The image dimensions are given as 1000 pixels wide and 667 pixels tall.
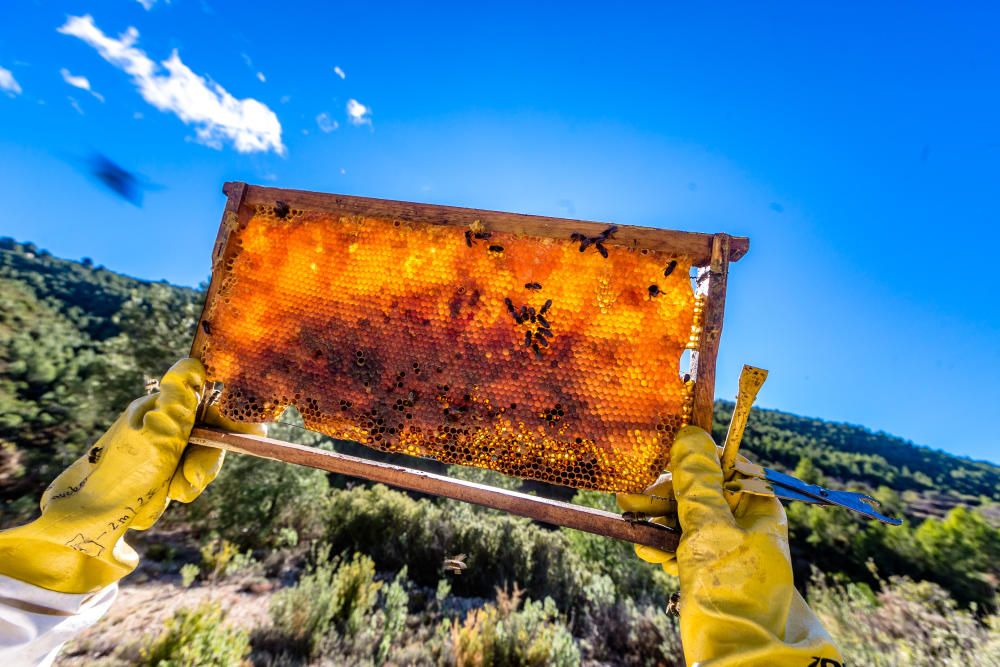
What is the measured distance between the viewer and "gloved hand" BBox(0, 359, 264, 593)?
2248 mm

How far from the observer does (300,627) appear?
727 cm

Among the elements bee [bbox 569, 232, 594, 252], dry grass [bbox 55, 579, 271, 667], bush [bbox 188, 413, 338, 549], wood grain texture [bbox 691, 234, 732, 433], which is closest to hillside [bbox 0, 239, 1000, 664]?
bush [bbox 188, 413, 338, 549]

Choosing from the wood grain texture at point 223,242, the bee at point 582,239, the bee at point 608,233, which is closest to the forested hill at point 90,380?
the wood grain texture at point 223,242

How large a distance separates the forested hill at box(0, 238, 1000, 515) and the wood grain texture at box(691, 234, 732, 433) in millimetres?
15440

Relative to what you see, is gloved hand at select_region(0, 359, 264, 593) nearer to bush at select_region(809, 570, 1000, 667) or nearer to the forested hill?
bush at select_region(809, 570, 1000, 667)

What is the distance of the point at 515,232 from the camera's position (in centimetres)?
299

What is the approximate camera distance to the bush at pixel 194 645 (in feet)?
17.7

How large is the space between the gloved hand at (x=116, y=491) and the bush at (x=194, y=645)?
4406 mm

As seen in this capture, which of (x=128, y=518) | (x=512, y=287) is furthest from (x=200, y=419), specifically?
(x=512, y=287)

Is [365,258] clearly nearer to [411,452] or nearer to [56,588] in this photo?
[411,452]

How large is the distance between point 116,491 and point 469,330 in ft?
7.96

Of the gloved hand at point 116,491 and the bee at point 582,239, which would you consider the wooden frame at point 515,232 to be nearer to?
the bee at point 582,239

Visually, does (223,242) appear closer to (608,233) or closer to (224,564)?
(608,233)

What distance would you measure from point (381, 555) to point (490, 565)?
336 cm
